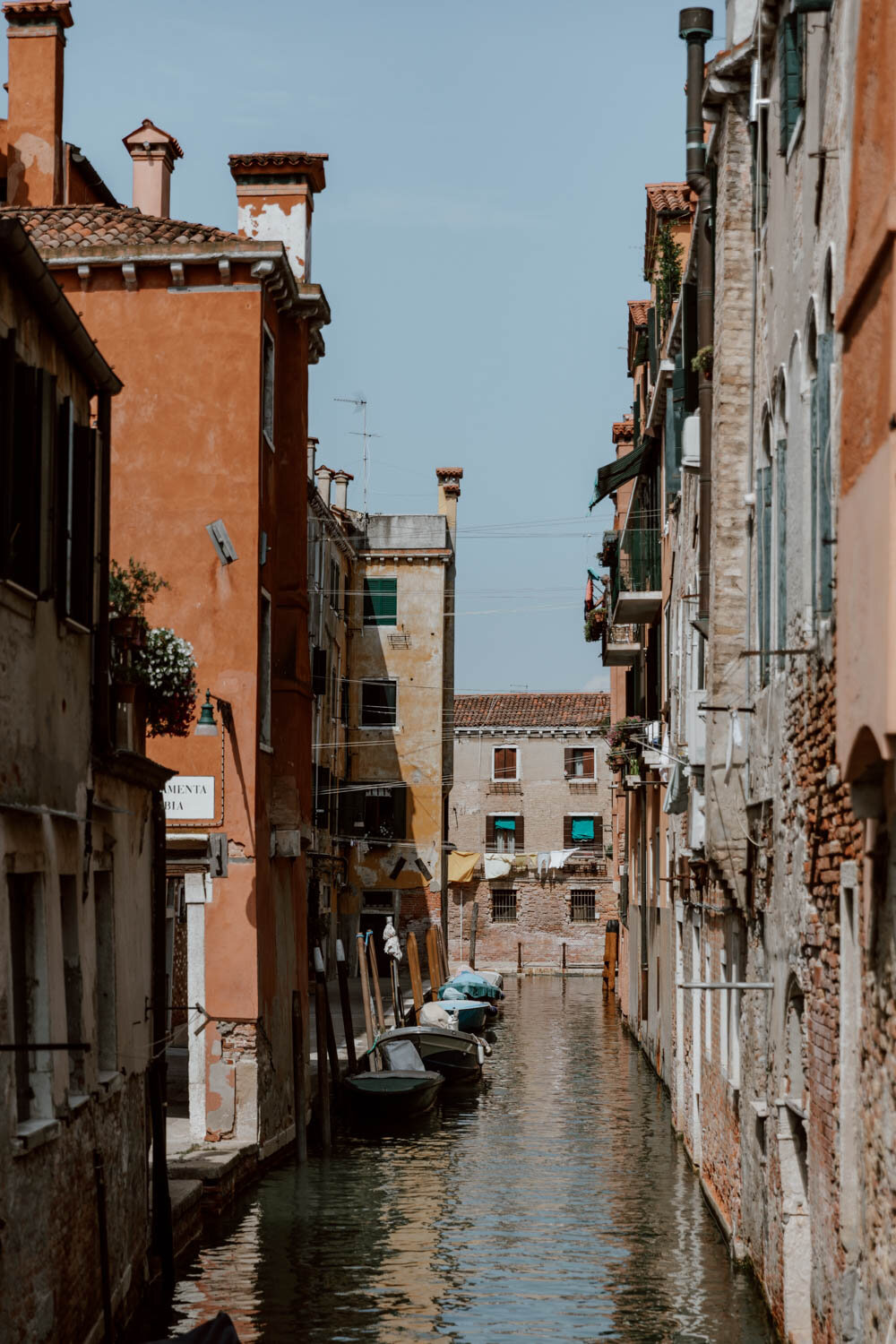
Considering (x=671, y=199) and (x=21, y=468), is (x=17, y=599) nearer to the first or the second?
(x=21, y=468)

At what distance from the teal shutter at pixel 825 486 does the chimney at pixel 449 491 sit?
40.3 metres

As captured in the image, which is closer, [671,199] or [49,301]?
[49,301]

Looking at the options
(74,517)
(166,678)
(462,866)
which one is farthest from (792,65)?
(462,866)

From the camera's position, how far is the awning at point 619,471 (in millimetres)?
25023

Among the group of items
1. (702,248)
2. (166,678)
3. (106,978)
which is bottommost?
(106,978)

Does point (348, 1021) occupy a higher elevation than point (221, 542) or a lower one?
lower

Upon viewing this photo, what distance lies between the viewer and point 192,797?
655 inches

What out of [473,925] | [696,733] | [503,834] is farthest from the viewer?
[503,834]

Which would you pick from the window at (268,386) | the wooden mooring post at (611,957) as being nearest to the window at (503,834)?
the wooden mooring post at (611,957)

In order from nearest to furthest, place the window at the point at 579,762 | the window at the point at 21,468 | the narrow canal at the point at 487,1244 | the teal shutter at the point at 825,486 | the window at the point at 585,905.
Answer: the teal shutter at the point at 825,486 → the window at the point at 21,468 → the narrow canal at the point at 487,1244 → the window at the point at 585,905 → the window at the point at 579,762

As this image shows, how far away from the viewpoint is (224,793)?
16703mm

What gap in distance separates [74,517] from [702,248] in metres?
6.82

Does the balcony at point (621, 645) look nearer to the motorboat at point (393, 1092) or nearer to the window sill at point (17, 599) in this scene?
the motorboat at point (393, 1092)

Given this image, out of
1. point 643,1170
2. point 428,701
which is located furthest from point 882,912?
point 428,701
